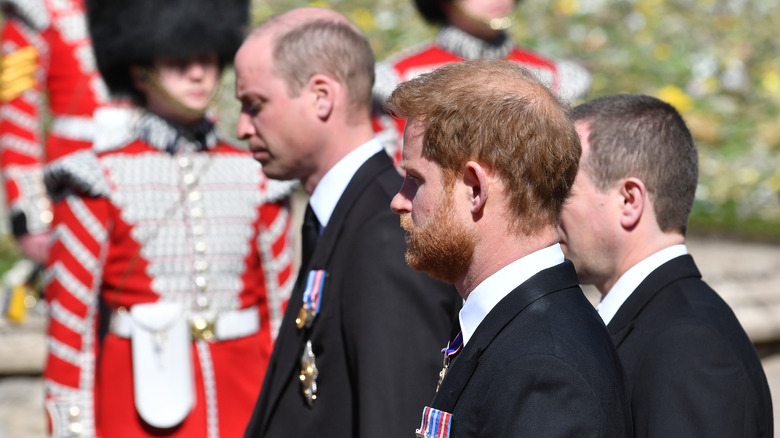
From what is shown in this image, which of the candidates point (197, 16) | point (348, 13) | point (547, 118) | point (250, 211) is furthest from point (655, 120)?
point (348, 13)

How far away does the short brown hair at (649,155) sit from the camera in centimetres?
273

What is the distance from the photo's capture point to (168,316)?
373cm

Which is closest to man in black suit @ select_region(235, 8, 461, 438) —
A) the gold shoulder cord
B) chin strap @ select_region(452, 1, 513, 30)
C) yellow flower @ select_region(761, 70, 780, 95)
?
chin strap @ select_region(452, 1, 513, 30)

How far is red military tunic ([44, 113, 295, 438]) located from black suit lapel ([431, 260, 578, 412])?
191 centimetres

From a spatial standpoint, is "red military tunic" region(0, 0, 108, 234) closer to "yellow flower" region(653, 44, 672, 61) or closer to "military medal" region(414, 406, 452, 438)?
"military medal" region(414, 406, 452, 438)

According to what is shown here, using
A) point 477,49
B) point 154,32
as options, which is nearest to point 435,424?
point 154,32

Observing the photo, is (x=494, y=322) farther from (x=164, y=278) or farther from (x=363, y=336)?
(x=164, y=278)

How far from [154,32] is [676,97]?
23.2 ft

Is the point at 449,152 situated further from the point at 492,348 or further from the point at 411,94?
the point at 492,348

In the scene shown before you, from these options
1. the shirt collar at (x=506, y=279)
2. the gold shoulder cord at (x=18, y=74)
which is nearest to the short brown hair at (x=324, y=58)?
the shirt collar at (x=506, y=279)

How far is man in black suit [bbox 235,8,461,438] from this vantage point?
2635 mm

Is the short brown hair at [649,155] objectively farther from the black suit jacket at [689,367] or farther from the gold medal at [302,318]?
the gold medal at [302,318]

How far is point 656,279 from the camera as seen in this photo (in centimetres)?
265

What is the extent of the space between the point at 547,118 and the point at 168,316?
2.05 metres
